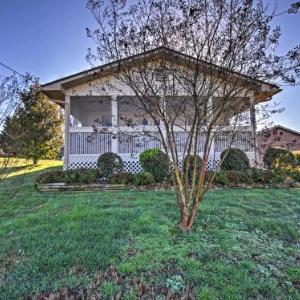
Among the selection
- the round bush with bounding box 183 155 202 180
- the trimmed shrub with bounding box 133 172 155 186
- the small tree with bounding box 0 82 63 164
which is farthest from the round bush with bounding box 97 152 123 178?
the small tree with bounding box 0 82 63 164

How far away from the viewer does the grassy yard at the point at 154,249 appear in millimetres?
2896

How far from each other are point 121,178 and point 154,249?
5.45 m

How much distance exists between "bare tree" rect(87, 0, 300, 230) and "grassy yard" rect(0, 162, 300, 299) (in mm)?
716

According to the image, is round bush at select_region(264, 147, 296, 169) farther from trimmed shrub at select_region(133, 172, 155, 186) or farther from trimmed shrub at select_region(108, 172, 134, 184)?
trimmed shrub at select_region(108, 172, 134, 184)

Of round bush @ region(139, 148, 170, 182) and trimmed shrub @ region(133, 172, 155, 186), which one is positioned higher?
round bush @ region(139, 148, 170, 182)

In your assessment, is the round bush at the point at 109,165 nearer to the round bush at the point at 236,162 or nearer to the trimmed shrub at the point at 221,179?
the trimmed shrub at the point at 221,179

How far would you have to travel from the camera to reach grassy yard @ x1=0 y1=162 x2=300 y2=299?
2896 mm

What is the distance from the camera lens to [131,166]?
11.7 m

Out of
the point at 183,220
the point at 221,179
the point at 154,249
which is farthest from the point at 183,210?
the point at 221,179

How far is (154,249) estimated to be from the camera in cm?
370

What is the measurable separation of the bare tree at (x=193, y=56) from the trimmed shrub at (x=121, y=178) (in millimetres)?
4569

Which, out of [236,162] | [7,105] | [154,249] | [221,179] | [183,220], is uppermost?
[7,105]

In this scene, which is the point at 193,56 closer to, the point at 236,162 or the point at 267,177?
the point at 267,177

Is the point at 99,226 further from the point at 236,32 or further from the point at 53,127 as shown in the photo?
the point at 53,127
